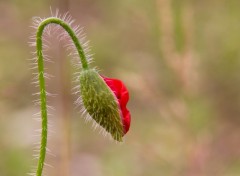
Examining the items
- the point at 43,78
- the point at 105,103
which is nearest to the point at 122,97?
the point at 105,103

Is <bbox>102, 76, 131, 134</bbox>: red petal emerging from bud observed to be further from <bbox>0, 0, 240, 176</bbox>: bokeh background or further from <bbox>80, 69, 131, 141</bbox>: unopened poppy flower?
<bbox>0, 0, 240, 176</bbox>: bokeh background

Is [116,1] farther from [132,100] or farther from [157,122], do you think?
[157,122]

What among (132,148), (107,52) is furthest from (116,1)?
(132,148)

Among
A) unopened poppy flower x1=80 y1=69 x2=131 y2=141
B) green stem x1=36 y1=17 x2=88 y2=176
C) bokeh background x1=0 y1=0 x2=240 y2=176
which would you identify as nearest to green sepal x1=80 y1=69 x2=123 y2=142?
unopened poppy flower x1=80 y1=69 x2=131 y2=141

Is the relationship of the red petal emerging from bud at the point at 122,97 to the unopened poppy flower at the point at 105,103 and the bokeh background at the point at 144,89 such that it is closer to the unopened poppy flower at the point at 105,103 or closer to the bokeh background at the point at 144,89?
the unopened poppy flower at the point at 105,103

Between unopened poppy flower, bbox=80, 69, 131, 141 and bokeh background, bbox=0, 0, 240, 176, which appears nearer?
unopened poppy flower, bbox=80, 69, 131, 141

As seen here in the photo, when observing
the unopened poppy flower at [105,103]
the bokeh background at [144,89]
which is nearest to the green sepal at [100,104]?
the unopened poppy flower at [105,103]
